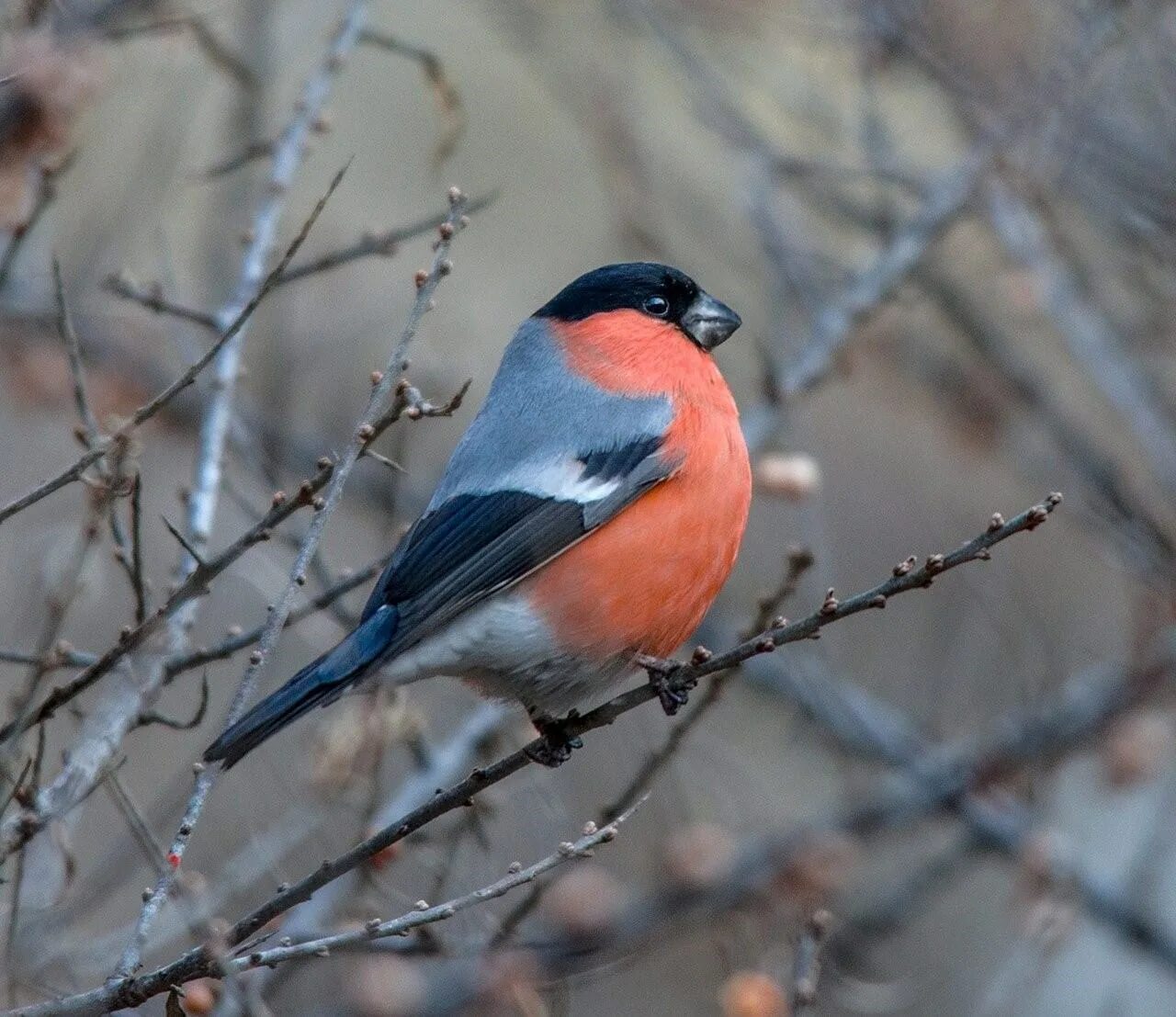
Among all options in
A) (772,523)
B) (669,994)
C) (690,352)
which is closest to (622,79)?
(772,523)

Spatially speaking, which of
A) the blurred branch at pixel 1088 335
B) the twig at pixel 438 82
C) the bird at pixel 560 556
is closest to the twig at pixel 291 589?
the bird at pixel 560 556

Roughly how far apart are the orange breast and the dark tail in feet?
1.12

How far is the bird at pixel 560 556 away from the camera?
312cm

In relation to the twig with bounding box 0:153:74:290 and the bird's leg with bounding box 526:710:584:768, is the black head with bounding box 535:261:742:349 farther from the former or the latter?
the twig with bounding box 0:153:74:290

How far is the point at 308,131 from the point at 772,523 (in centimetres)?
407

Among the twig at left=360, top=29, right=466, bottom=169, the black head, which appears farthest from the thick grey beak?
the twig at left=360, top=29, right=466, bottom=169

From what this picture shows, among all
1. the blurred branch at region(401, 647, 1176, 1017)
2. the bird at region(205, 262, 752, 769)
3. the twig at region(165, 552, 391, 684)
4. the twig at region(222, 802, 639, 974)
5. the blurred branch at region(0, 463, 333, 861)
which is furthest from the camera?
the blurred branch at region(401, 647, 1176, 1017)

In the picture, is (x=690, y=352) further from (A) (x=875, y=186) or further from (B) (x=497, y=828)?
(A) (x=875, y=186)

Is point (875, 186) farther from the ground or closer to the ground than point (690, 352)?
farther from the ground

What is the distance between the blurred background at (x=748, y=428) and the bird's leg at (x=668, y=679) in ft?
1.46

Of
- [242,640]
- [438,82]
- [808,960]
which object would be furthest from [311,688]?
[438,82]

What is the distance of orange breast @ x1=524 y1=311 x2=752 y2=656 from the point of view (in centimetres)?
316

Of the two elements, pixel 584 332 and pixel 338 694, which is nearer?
pixel 338 694

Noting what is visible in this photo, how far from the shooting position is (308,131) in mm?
3531
